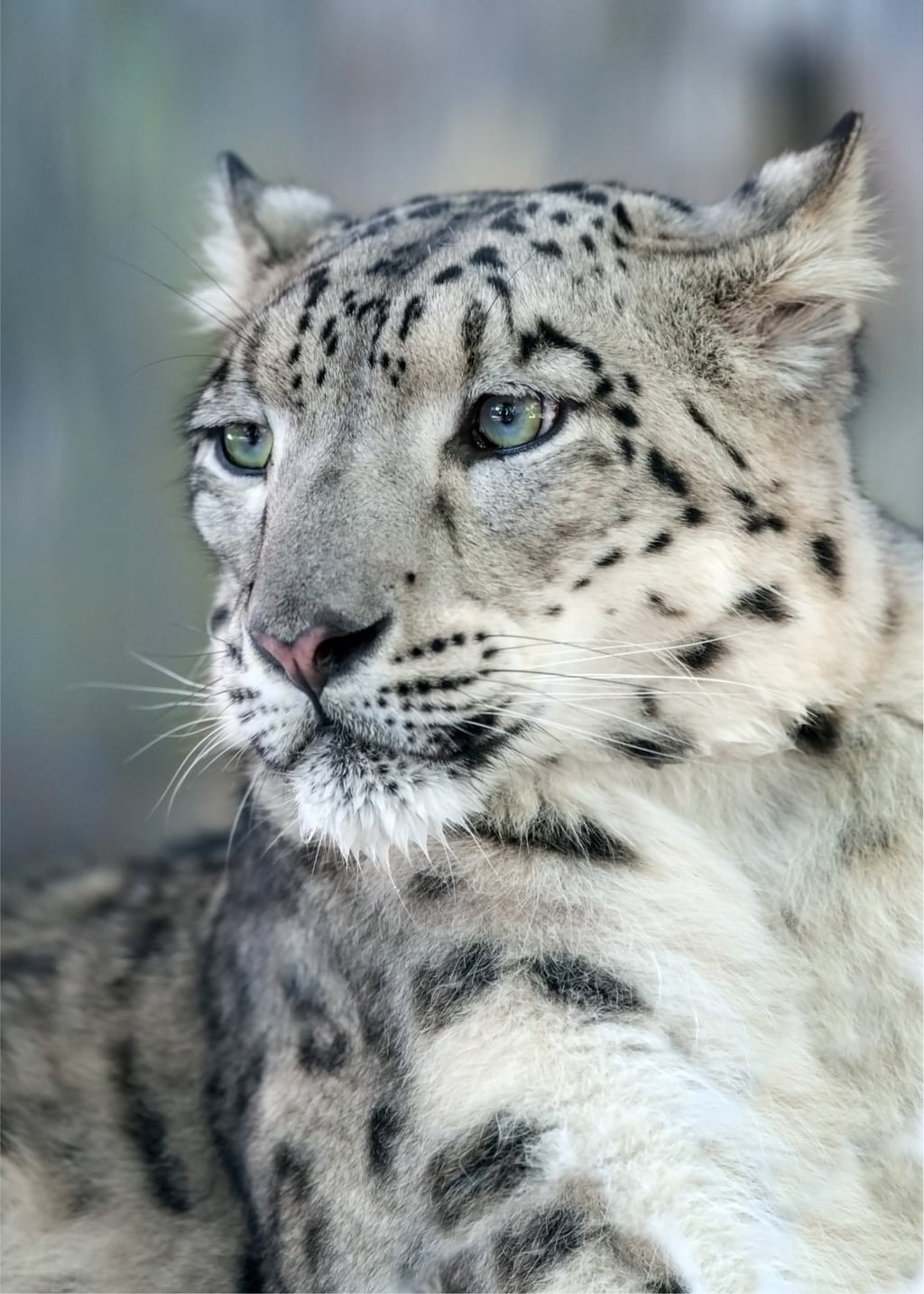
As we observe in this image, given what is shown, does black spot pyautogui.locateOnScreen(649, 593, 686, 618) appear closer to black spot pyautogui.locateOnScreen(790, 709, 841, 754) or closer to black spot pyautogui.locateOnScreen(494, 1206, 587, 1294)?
black spot pyautogui.locateOnScreen(790, 709, 841, 754)

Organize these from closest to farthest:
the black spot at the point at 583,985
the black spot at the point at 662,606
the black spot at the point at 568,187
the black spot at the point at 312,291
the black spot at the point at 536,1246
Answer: the black spot at the point at 536,1246, the black spot at the point at 583,985, the black spot at the point at 662,606, the black spot at the point at 312,291, the black spot at the point at 568,187

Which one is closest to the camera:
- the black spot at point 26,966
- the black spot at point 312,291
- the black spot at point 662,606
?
the black spot at point 662,606

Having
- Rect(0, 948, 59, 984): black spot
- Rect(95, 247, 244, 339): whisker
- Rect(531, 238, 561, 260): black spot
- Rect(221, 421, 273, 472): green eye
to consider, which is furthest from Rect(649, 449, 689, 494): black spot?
Rect(0, 948, 59, 984): black spot

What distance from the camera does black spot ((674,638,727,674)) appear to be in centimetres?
169

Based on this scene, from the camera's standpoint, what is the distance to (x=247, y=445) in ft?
6.44

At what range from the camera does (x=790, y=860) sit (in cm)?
176

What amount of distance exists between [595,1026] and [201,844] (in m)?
1.16

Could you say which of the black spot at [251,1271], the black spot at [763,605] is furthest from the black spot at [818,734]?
the black spot at [251,1271]

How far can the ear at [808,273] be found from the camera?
5.72ft

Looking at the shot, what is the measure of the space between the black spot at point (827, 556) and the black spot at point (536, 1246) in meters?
0.85

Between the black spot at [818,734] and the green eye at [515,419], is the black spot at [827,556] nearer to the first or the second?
the black spot at [818,734]

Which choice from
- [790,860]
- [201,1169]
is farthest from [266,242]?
A: [201,1169]

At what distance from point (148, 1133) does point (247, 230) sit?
1464mm

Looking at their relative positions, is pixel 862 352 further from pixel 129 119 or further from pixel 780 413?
pixel 129 119
